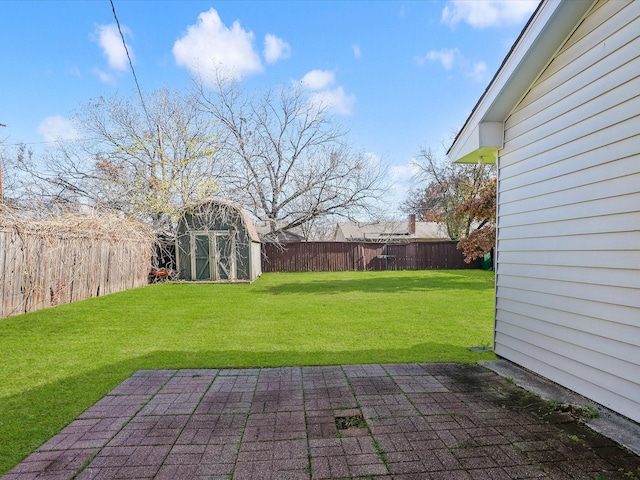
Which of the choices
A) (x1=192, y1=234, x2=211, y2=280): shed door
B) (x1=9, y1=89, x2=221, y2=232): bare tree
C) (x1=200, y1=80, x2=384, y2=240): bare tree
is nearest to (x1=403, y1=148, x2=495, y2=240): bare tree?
(x1=200, y1=80, x2=384, y2=240): bare tree

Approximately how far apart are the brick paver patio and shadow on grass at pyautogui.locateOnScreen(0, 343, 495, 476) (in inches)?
5.4

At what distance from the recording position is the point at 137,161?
45.5ft

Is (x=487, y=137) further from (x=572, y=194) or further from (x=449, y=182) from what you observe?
(x=449, y=182)

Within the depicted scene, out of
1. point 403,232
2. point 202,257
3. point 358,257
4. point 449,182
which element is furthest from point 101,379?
point 403,232

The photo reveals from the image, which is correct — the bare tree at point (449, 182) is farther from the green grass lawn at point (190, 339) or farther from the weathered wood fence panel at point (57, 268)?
the weathered wood fence panel at point (57, 268)

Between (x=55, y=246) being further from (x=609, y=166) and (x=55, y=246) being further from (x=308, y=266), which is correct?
(x=308, y=266)

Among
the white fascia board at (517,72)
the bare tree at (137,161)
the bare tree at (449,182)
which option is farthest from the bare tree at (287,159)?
the white fascia board at (517,72)

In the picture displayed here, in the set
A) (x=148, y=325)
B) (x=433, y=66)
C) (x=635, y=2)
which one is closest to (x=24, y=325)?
(x=148, y=325)

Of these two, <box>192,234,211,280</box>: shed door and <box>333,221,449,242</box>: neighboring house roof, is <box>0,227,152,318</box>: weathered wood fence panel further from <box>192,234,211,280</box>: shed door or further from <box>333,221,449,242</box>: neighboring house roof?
<box>333,221,449,242</box>: neighboring house roof

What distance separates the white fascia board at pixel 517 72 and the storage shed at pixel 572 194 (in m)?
0.01

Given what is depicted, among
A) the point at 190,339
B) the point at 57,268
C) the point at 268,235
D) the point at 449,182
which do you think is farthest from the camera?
the point at 449,182

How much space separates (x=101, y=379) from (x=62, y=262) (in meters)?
5.41

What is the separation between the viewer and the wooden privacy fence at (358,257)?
57.7 feet

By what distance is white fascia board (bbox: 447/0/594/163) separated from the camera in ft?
9.16
